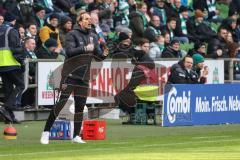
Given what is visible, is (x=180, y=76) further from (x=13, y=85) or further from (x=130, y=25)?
(x=130, y=25)

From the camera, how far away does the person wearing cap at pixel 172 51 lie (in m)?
28.8

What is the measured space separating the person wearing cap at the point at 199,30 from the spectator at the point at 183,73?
828 cm

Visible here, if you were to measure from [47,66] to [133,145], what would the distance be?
21.9 feet

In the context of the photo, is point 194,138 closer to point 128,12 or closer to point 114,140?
point 114,140

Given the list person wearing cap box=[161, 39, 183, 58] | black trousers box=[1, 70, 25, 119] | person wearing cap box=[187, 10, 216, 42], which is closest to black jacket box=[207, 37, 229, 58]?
person wearing cap box=[187, 10, 216, 42]

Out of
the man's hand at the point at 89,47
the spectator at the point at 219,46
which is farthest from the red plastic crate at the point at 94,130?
the spectator at the point at 219,46

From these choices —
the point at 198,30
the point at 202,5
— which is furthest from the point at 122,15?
the point at 202,5

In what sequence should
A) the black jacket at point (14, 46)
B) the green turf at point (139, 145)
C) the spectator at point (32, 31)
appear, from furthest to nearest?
the spectator at point (32, 31) → the black jacket at point (14, 46) → the green turf at point (139, 145)

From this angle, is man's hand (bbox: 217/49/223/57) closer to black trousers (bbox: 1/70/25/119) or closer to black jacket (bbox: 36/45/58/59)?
black jacket (bbox: 36/45/58/59)

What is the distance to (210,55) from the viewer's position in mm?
30266

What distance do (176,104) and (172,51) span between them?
206 inches

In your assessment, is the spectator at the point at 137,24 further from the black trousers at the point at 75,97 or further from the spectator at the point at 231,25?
the black trousers at the point at 75,97

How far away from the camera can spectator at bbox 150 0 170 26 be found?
3381 centimetres

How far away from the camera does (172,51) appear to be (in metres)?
29.0
